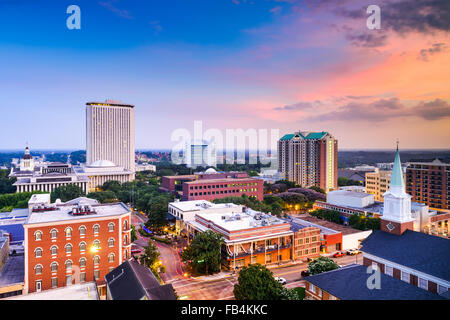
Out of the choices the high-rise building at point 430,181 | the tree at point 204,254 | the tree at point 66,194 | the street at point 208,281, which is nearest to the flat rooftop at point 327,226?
the street at point 208,281

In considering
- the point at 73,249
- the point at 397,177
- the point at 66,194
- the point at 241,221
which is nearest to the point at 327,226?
the point at 241,221

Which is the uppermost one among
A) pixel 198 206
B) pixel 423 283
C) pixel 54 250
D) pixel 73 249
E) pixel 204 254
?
pixel 54 250

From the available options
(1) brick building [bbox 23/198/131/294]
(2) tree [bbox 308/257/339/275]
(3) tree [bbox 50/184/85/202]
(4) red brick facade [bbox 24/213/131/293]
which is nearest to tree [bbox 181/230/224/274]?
(1) brick building [bbox 23/198/131/294]

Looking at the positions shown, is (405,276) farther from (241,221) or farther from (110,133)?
(110,133)

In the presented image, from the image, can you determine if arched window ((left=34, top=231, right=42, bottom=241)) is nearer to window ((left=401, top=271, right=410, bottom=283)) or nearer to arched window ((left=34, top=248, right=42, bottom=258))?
arched window ((left=34, top=248, right=42, bottom=258))

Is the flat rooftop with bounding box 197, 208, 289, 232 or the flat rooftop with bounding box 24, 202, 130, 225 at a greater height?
the flat rooftop with bounding box 24, 202, 130, 225
